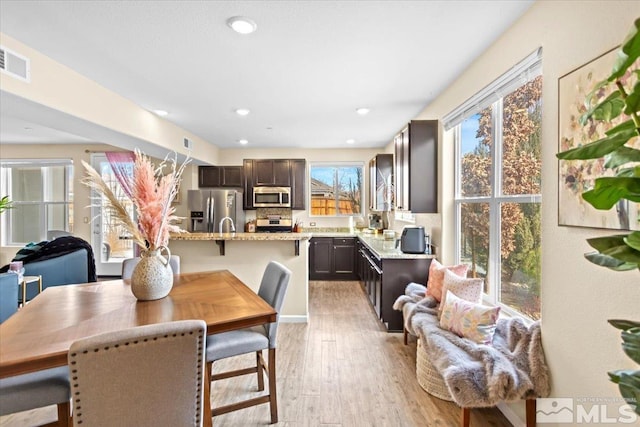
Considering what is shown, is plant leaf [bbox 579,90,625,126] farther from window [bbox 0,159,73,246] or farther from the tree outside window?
window [bbox 0,159,73,246]

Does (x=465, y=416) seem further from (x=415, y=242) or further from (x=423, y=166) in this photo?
(x=423, y=166)

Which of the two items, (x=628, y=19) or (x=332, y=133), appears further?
(x=332, y=133)

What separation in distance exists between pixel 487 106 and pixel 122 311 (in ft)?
9.00

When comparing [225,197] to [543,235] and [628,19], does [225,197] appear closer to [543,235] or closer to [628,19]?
[543,235]

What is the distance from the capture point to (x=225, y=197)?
5.53 meters

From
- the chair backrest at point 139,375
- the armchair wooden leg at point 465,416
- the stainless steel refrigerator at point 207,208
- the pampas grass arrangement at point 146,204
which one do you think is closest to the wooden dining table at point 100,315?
the chair backrest at point 139,375

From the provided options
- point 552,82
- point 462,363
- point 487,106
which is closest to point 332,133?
point 487,106

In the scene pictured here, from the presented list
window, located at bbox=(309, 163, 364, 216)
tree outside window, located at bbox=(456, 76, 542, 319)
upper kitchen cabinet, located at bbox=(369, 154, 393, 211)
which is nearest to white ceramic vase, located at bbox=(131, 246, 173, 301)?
tree outside window, located at bbox=(456, 76, 542, 319)

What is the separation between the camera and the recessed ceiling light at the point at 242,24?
6.26ft

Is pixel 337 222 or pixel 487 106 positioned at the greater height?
pixel 487 106

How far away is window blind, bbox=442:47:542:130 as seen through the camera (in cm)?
183

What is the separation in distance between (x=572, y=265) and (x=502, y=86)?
1279mm

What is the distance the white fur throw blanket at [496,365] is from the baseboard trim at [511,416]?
326 mm

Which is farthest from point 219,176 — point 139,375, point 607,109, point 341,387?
point 607,109
